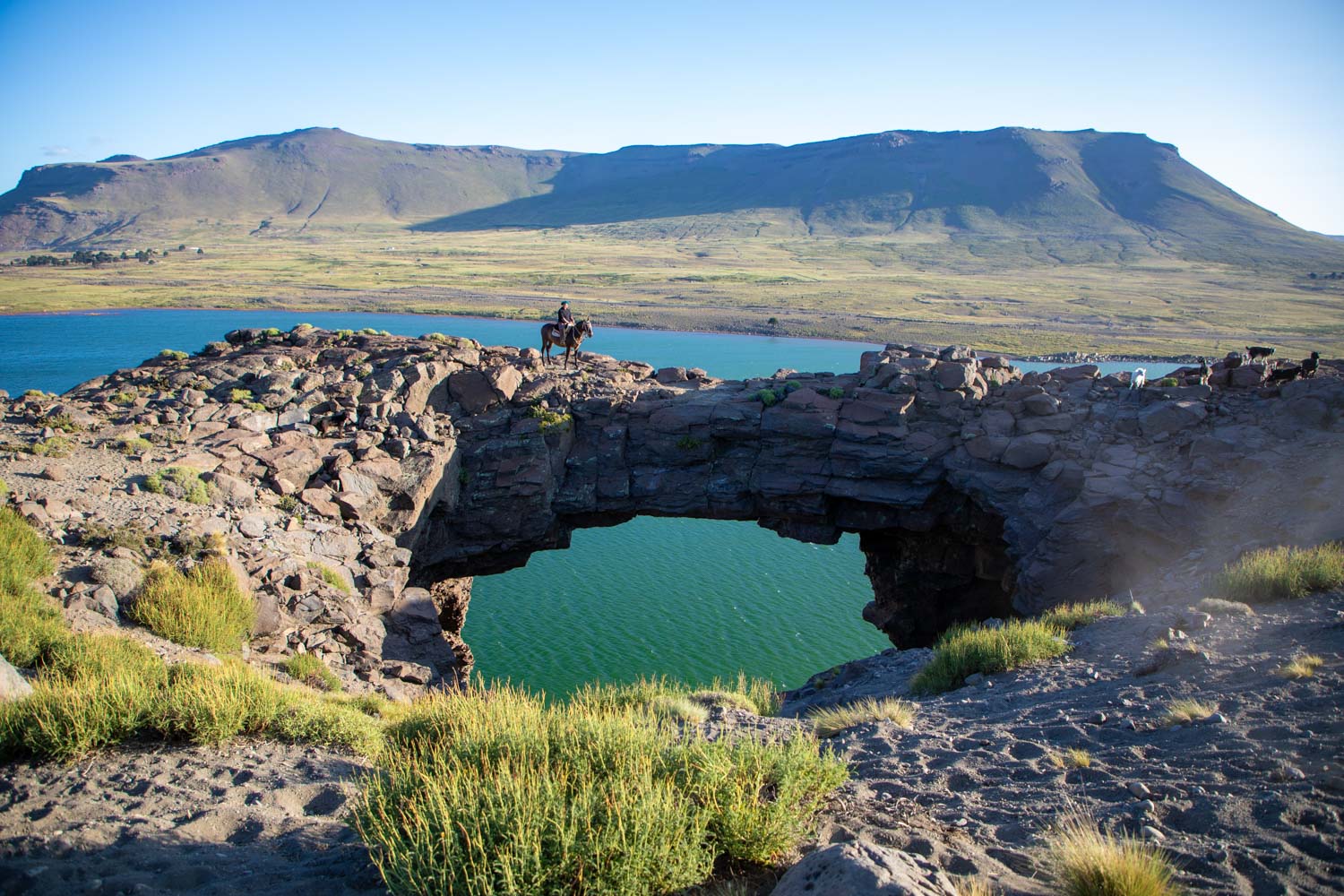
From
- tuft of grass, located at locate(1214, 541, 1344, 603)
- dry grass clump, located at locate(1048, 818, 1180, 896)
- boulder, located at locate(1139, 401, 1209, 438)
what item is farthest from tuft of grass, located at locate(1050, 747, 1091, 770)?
boulder, located at locate(1139, 401, 1209, 438)

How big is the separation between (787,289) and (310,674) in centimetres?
8011

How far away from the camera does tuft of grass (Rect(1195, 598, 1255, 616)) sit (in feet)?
37.8

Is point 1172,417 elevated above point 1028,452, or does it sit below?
above

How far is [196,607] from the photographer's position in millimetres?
11992

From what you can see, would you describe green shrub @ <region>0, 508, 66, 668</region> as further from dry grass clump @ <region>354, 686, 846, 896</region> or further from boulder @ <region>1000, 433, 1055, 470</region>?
boulder @ <region>1000, 433, 1055, 470</region>

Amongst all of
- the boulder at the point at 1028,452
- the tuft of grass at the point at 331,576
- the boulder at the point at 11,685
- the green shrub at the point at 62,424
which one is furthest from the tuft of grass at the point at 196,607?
the boulder at the point at 1028,452

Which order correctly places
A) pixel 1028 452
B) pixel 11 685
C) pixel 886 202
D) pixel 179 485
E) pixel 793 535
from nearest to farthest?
1. pixel 11 685
2. pixel 179 485
3. pixel 1028 452
4. pixel 793 535
5. pixel 886 202

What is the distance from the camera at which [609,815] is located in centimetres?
561

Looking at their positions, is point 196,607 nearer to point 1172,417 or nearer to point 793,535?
point 793,535

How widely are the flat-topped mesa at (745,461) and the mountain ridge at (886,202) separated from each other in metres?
109

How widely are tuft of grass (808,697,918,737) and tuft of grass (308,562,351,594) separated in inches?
379

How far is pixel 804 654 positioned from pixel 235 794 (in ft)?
59.6

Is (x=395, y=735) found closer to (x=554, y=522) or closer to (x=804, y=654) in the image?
(x=554, y=522)

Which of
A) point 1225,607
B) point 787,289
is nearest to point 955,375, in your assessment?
point 1225,607
